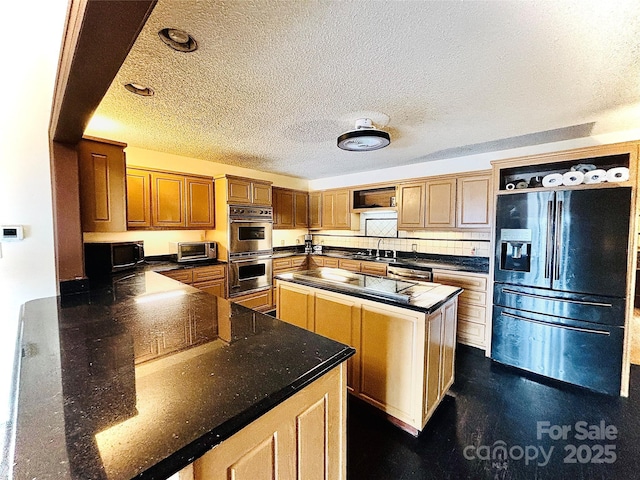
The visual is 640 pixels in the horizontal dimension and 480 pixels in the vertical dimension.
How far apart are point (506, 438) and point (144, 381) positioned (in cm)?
230

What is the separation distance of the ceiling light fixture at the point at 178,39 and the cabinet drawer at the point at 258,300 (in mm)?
3156

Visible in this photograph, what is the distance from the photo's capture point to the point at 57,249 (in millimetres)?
1954

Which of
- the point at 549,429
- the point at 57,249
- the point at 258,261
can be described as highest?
the point at 57,249

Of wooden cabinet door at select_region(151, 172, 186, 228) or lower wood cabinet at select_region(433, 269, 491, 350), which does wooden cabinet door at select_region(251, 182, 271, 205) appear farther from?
lower wood cabinet at select_region(433, 269, 491, 350)

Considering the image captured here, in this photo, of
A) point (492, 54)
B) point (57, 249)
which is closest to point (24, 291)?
point (57, 249)

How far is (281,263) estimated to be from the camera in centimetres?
470

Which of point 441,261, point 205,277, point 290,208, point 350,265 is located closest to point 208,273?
point 205,277

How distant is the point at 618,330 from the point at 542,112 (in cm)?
199

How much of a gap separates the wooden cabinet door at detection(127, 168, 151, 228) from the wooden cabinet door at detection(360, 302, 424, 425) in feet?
9.71

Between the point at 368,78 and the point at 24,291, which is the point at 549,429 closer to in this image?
the point at 368,78

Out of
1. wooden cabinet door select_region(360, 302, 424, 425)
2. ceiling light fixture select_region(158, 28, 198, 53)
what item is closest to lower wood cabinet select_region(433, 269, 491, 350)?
wooden cabinet door select_region(360, 302, 424, 425)

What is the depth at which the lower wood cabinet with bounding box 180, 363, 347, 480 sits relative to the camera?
709mm

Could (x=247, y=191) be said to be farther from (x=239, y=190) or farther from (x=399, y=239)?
(x=399, y=239)

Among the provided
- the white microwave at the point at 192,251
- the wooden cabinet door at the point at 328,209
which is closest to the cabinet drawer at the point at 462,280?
the wooden cabinet door at the point at 328,209
